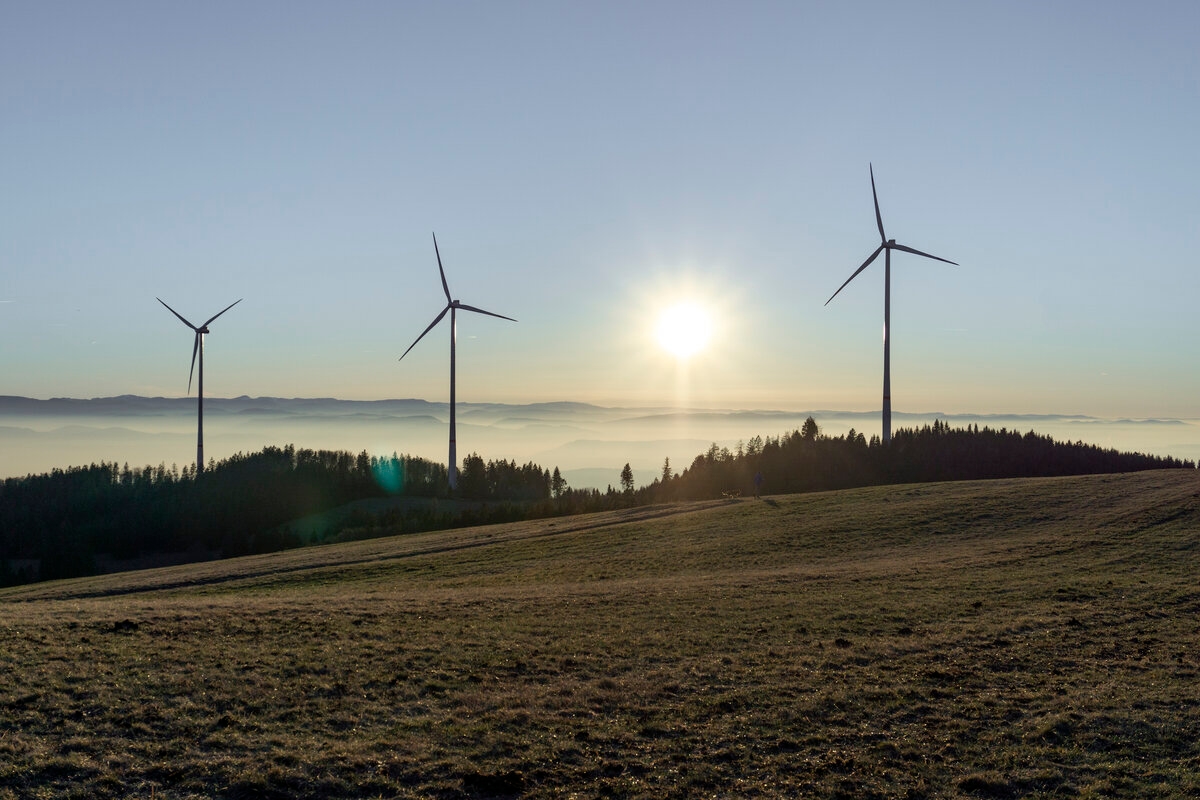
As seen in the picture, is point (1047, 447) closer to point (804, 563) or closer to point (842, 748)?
point (804, 563)

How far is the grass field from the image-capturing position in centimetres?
1318

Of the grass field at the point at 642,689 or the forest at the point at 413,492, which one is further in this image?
the forest at the point at 413,492

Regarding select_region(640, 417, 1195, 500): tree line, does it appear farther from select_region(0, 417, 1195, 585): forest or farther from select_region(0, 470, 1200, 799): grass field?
select_region(0, 470, 1200, 799): grass field

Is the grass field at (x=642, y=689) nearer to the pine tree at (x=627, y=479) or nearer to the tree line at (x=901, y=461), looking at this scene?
the tree line at (x=901, y=461)

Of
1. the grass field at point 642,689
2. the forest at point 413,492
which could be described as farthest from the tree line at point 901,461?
the grass field at point 642,689

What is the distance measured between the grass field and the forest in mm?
47068

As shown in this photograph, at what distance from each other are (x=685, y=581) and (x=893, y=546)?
600 inches

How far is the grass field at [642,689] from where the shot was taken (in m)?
13.2

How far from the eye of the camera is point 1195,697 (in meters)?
17.1

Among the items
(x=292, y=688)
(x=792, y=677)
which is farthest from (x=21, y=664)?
(x=792, y=677)

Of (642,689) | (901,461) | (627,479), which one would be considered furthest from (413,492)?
(642,689)

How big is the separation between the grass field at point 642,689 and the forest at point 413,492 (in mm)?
47068

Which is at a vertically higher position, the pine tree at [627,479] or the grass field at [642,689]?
the grass field at [642,689]

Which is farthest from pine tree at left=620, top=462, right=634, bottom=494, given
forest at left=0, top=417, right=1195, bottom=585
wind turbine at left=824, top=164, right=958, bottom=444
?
wind turbine at left=824, top=164, right=958, bottom=444
